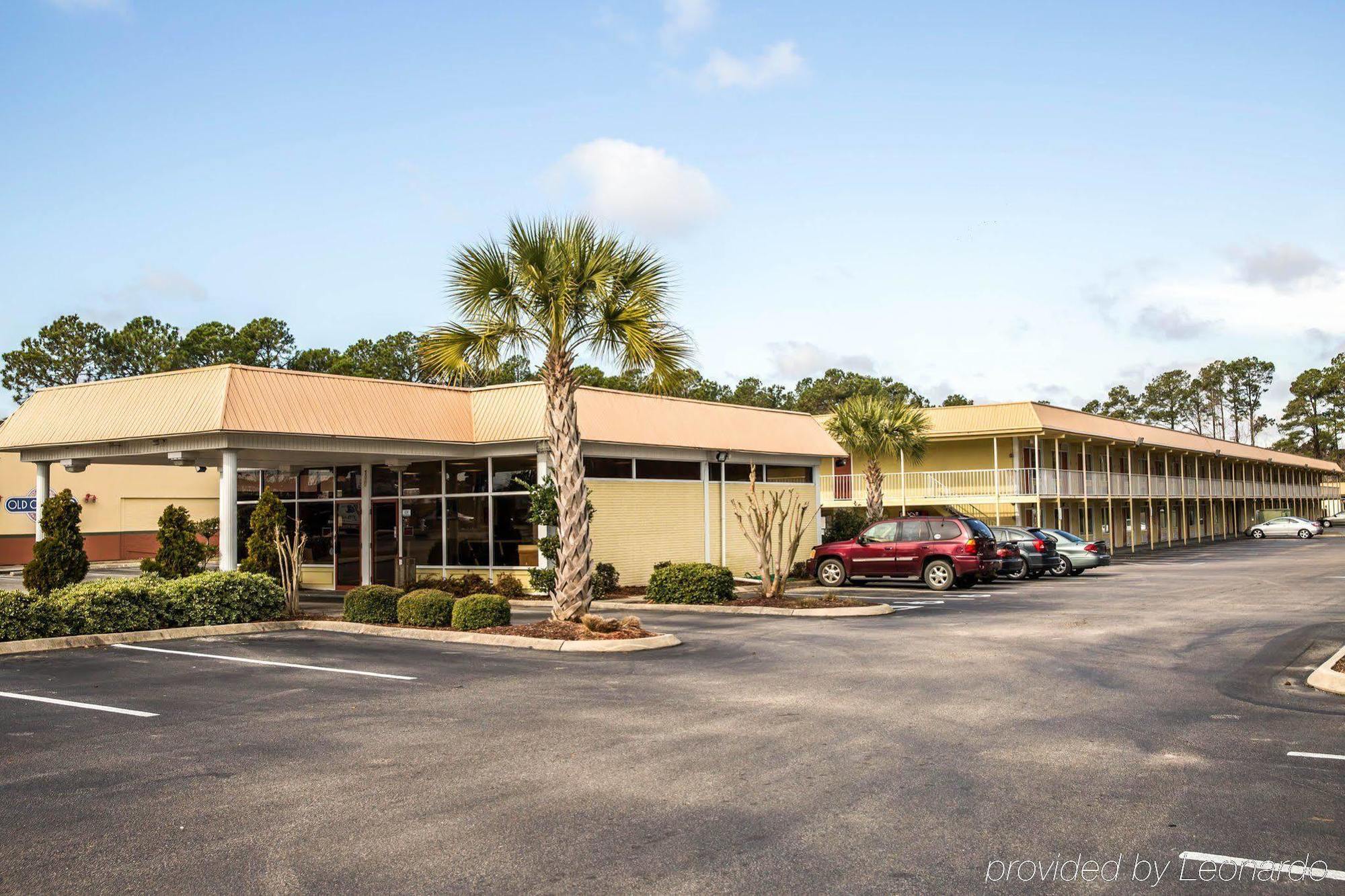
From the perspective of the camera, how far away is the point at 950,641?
583 inches

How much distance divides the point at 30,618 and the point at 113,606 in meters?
1.15

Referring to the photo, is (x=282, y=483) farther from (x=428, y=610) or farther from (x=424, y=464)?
(x=428, y=610)

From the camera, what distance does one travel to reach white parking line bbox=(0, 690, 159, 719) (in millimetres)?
9750

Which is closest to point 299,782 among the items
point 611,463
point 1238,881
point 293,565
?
point 1238,881

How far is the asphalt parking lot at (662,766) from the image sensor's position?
562cm

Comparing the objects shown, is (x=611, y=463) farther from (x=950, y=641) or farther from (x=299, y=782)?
(x=299, y=782)

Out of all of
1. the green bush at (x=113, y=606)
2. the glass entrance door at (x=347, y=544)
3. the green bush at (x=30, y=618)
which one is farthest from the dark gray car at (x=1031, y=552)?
the green bush at (x=30, y=618)

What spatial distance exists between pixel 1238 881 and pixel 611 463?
19890mm

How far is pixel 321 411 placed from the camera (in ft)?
66.2

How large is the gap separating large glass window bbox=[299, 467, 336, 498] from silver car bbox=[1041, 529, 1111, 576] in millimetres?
19527

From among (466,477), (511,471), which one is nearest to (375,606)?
(511,471)

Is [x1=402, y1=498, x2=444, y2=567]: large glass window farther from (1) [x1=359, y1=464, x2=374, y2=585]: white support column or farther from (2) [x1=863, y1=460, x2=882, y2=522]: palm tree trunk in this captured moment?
(2) [x1=863, y1=460, x2=882, y2=522]: palm tree trunk

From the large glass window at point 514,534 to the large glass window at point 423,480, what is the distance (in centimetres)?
165

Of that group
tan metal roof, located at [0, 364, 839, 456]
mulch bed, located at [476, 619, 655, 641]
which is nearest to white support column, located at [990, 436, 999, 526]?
tan metal roof, located at [0, 364, 839, 456]
